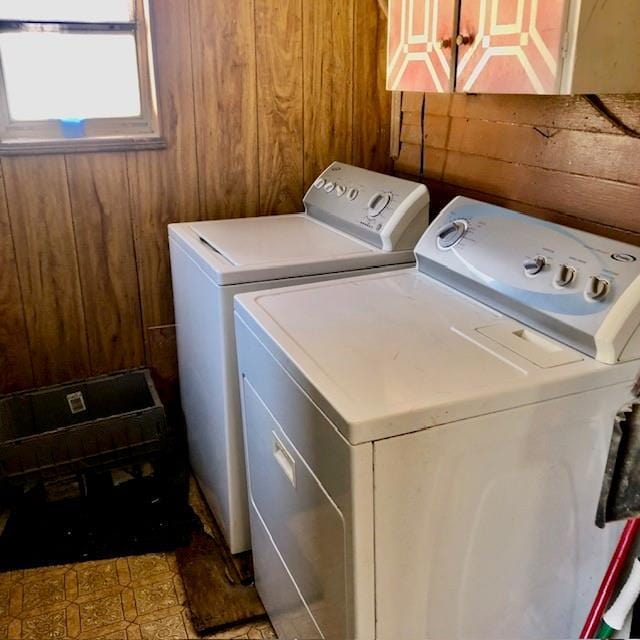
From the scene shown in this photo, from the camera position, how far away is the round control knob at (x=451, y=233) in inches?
66.6

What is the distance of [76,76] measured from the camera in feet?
7.29

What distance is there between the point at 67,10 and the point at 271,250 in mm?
1045

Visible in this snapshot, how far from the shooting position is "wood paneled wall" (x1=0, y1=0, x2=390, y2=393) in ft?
7.26

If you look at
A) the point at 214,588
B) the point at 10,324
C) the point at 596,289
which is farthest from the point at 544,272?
the point at 10,324

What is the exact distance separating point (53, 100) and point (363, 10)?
3.64 ft

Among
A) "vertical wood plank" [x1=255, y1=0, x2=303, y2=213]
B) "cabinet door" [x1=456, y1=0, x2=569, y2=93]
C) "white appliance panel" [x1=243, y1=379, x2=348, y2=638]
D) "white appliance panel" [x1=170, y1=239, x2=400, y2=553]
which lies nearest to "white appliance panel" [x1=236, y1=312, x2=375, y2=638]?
"white appliance panel" [x1=243, y1=379, x2=348, y2=638]

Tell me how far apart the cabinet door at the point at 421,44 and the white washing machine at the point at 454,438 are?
41 centimetres

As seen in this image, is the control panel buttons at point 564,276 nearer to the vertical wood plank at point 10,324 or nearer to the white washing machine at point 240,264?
the white washing machine at point 240,264

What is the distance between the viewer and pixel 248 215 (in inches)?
97.3

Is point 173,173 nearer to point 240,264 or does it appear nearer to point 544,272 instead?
point 240,264

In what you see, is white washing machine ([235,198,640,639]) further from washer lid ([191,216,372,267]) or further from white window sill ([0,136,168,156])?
white window sill ([0,136,168,156])

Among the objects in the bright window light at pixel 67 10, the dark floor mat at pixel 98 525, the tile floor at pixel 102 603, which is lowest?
the tile floor at pixel 102 603

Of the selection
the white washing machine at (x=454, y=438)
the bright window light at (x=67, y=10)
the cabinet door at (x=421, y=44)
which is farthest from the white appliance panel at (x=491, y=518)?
the bright window light at (x=67, y=10)

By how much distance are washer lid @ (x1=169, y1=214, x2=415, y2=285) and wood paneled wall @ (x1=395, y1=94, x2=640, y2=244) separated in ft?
1.21
